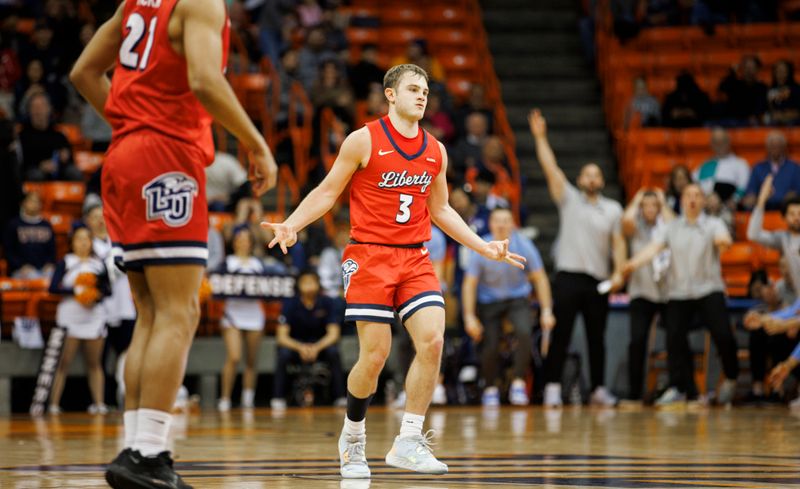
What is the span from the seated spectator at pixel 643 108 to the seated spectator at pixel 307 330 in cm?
566

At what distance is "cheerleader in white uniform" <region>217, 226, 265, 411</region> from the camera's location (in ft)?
43.9

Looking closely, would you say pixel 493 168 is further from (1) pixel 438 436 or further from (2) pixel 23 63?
(1) pixel 438 436

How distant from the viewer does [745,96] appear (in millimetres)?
17297

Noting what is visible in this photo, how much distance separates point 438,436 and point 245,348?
520 cm

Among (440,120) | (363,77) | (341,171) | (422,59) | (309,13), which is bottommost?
(341,171)

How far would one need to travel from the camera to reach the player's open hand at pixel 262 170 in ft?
15.3

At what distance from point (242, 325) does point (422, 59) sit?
600 centimetres

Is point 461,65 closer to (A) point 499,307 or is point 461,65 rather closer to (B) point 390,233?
(A) point 499,307

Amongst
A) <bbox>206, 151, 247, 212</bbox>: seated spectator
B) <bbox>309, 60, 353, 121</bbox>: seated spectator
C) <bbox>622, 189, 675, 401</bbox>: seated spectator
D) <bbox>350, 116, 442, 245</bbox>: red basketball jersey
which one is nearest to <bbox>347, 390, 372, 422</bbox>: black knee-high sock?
<bbox>350, 116, 442, 245</bbox>: red basketball jersey

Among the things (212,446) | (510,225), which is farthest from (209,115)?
(510,225)

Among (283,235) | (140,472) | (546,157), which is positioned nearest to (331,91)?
(546,157)

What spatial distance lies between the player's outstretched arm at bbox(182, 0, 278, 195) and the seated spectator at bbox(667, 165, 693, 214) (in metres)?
10.6

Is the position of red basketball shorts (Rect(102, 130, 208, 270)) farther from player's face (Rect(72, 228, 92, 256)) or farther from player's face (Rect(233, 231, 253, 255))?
player's face (Rect(233, 231, 253, 255))

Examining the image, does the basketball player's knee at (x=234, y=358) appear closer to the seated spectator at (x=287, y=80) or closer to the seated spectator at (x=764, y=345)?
the seated spectator at (x=287, y=80)
